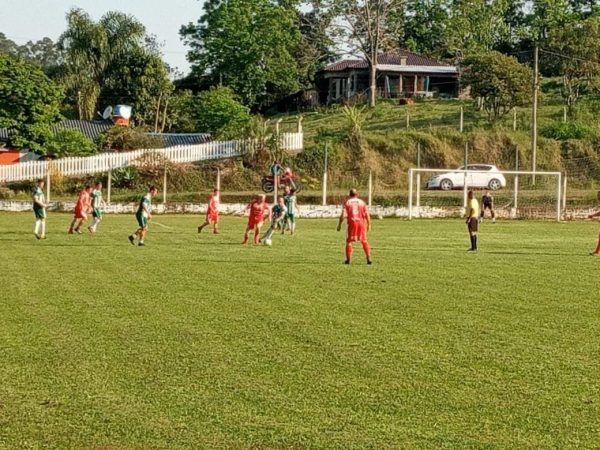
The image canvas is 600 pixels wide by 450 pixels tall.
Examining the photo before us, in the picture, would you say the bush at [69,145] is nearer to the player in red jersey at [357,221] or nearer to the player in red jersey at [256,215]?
the player in red jersey at [256,215]

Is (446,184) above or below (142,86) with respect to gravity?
Result: below

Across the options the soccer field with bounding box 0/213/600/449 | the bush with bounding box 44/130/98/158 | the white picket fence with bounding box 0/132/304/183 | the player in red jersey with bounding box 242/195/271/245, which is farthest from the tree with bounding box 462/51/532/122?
the soccer field with bounding box 0/213/600/449

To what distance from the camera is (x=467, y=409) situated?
8656 millimetres

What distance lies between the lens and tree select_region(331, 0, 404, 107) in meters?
72.6

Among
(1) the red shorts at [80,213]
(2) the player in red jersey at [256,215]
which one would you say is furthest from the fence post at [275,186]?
(2) the player in red jersey at [256,215]

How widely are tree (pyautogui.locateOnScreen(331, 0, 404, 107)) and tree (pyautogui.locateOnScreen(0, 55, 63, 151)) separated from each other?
2353 cm

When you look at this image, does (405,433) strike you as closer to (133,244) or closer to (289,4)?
(133,244)

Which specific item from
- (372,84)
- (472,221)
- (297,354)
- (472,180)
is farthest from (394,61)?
(297,354)

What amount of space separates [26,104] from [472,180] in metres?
22.6

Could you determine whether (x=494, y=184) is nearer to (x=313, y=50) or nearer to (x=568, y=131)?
(x=568, y=131)

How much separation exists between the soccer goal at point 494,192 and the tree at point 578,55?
1652cm

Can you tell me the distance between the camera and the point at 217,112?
65812 millimetres

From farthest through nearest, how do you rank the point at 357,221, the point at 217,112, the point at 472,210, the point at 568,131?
the point at 217,112
the point at 568,131
the point at 472,210
the point at 357,221

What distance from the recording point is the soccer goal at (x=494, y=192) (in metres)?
45.1
